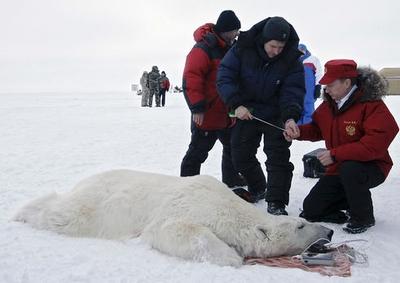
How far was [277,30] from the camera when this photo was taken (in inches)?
192

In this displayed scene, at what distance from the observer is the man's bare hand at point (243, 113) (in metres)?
5.10

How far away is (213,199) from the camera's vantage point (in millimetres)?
4164

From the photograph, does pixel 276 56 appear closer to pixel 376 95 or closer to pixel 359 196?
pixel 376 95

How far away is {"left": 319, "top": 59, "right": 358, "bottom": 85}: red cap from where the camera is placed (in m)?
4.63

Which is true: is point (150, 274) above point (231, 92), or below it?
below

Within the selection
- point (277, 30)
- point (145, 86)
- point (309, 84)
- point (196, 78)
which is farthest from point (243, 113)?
point (145, 86)

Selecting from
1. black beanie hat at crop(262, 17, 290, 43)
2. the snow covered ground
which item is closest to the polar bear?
the snow covered ground

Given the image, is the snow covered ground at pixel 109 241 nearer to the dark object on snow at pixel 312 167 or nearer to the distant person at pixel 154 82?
the dark object on snow at pixel 312 167

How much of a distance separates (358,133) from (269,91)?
3.34ft

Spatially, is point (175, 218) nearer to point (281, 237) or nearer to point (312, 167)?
point (281, 237)

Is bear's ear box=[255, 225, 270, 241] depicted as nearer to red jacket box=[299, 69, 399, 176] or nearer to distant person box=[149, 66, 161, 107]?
red jacket box=[299, 69, 399, 176]

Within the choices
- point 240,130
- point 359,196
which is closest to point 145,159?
point 240,130

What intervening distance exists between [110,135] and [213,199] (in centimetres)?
870

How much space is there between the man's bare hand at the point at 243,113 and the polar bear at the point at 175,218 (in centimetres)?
89
